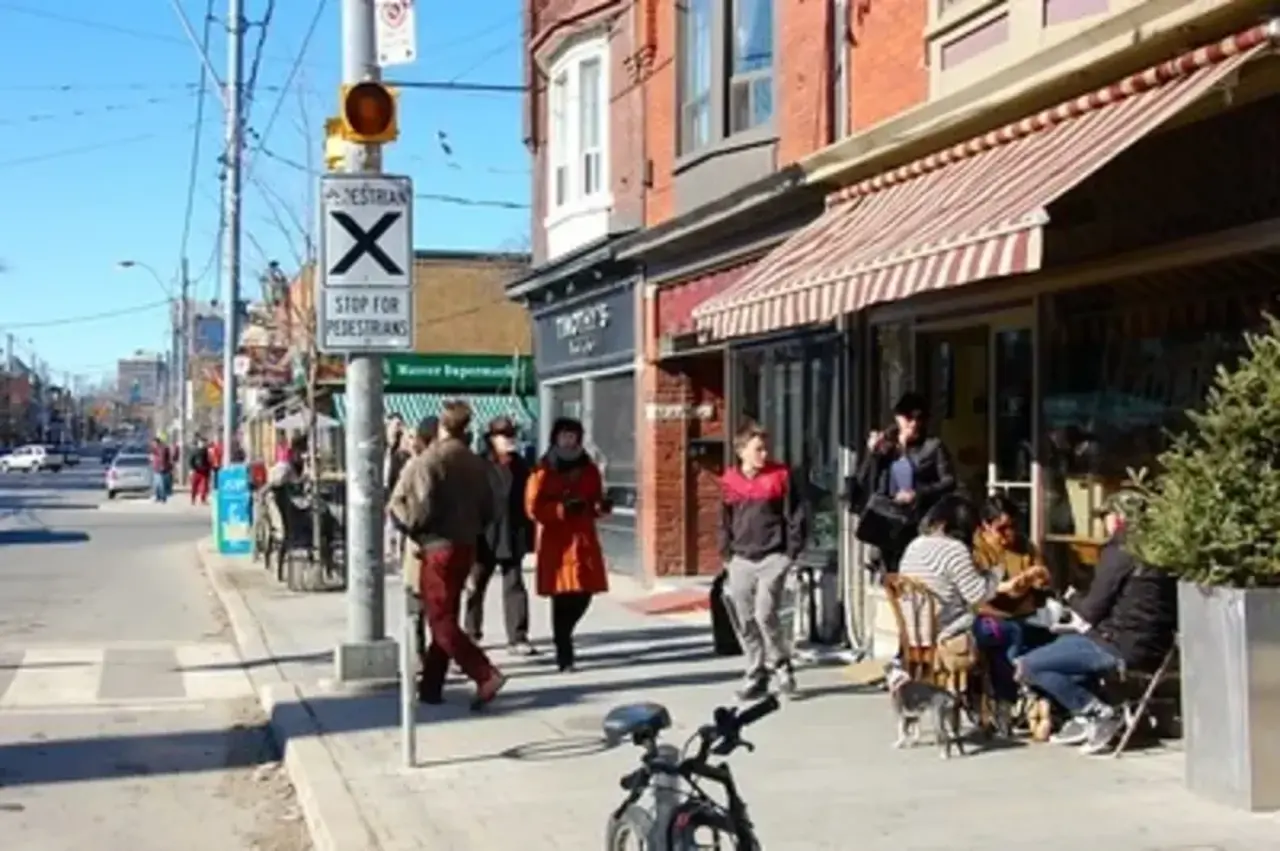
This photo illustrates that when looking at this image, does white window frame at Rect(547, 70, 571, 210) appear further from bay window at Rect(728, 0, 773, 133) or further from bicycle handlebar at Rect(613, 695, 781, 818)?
bicycle handlebar at Rect(613, 695, 781, 818)

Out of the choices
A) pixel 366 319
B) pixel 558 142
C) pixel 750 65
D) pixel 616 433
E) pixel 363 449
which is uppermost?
pixel 558 142

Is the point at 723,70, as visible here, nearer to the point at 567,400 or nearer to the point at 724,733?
the point at 567,400

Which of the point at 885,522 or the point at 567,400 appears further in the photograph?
the point at 567,400

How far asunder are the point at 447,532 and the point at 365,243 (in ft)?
6.18

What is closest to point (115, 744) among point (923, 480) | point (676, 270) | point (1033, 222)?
point (923, 480)

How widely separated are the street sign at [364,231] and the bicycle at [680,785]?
5.57 metres

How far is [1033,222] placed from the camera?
7883mm

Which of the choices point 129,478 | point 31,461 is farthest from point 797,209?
point 31,461

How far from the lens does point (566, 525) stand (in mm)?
11898

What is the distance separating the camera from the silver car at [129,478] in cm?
5455

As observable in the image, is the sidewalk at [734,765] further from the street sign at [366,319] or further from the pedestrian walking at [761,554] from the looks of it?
the street sign at [366,319]

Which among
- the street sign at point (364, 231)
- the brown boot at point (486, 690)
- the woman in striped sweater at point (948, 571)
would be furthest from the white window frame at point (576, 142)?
the woman in striped sweater at point (948, 571)

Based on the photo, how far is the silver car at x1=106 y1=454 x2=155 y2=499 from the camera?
5455 centimetres

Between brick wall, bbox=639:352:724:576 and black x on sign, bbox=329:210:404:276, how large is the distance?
7.87 meters
